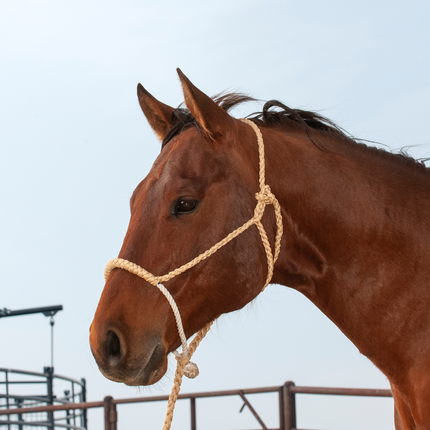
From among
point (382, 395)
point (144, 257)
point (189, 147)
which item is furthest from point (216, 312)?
point (382, 395)

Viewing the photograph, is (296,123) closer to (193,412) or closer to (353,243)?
(353,243)

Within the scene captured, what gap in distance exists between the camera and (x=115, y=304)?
5.38ft

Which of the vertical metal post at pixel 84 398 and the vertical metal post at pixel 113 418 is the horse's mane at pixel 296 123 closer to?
the vertical metal post at pixel 113 418

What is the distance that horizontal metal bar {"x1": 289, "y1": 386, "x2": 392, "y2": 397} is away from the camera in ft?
16.3

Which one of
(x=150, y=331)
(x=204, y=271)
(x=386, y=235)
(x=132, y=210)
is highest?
(x=132, y=210)

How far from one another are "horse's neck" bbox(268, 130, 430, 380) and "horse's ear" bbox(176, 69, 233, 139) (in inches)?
9.6

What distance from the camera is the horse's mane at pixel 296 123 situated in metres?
2.06

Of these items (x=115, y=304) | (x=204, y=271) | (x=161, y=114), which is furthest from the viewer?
(x=161, y=114)

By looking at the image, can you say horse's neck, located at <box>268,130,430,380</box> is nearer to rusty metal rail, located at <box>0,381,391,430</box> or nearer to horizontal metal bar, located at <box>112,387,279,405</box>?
rusty metal rail, located at <box>0,381,391,430</box>

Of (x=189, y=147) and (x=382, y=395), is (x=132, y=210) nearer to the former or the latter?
(x=189, y=147)

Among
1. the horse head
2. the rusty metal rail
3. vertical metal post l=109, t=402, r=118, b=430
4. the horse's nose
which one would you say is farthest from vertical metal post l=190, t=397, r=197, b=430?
the horse's nose

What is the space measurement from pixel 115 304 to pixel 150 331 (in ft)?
0.49

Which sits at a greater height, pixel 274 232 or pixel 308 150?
pixel 308 150

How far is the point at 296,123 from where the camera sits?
2.16m
